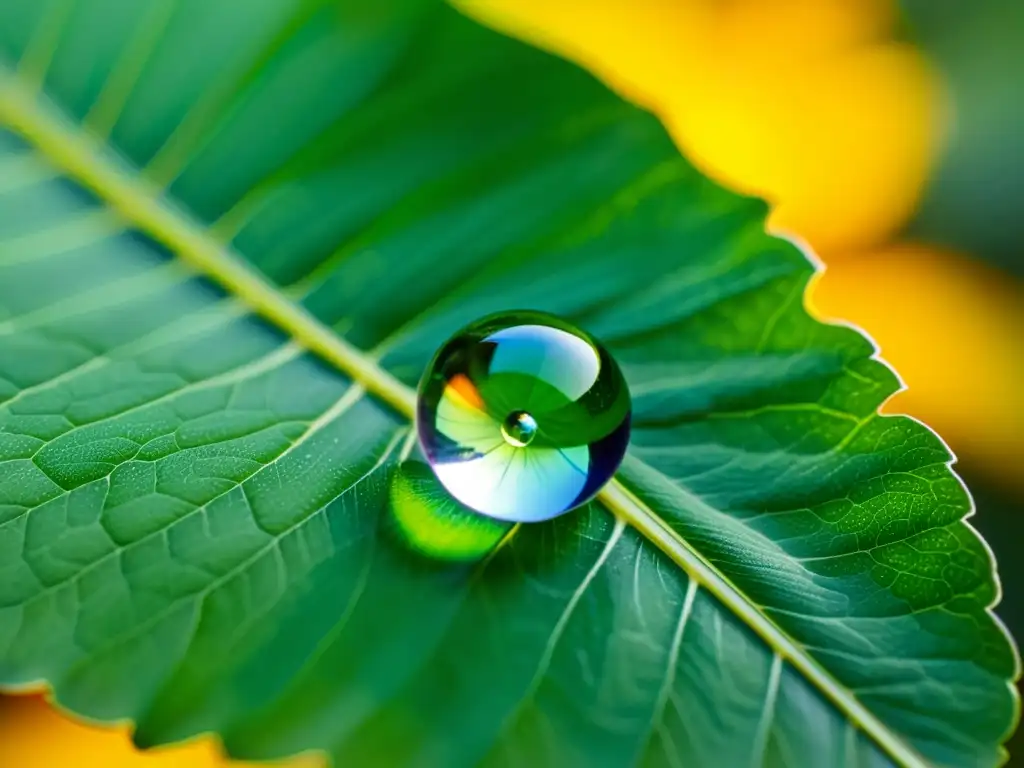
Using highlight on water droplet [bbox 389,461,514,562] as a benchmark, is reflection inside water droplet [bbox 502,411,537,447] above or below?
above

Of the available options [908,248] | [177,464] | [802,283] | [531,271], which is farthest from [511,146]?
[908,248]

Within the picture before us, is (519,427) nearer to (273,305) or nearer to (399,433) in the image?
(399,433)

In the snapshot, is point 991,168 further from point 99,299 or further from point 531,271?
point 99,299

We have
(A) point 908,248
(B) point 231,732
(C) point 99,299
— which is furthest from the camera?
(A) point 908,248

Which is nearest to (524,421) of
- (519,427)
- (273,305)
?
(519,427)

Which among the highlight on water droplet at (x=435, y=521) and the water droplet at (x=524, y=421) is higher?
the water droplet at (x=524, y=421)
